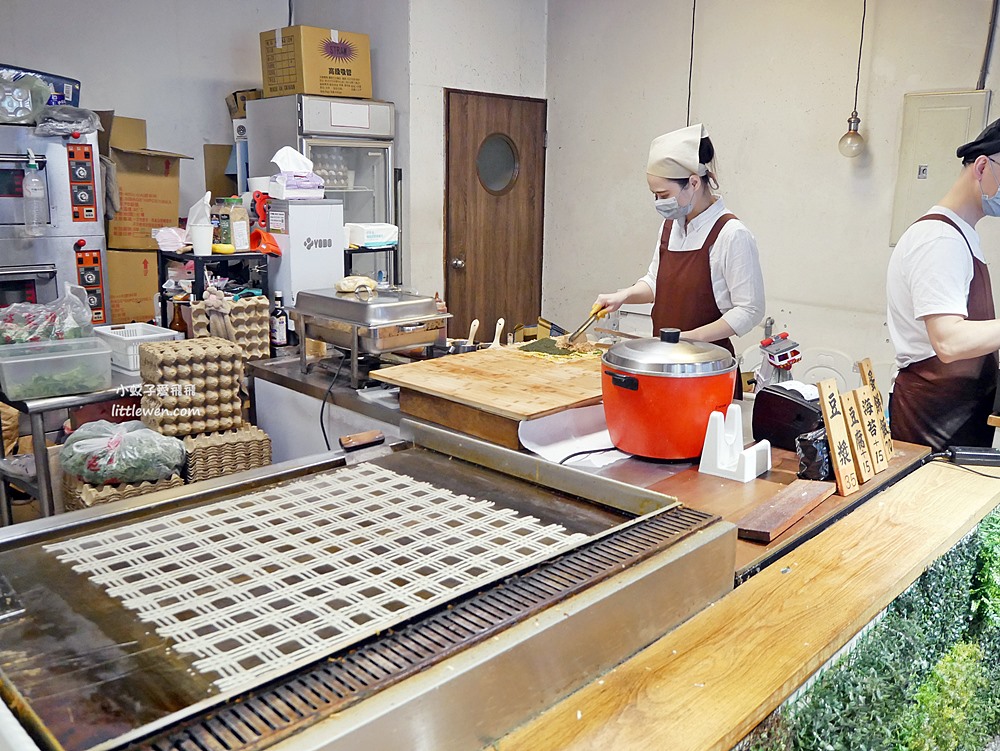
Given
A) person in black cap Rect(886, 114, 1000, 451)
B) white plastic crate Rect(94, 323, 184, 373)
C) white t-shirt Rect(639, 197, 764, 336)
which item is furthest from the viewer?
white plastic crate Rect(94, 323, 184, 373)

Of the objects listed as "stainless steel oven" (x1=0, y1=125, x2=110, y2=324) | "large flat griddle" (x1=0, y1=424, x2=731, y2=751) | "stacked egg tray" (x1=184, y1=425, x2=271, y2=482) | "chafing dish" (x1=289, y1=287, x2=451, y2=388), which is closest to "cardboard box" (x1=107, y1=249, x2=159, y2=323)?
"stainless steel oven" (x1=0, y1=125, x2=110, y2=324)

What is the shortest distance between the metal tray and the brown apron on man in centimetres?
85

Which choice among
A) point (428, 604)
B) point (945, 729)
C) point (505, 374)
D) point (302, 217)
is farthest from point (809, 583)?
point (302, 217)

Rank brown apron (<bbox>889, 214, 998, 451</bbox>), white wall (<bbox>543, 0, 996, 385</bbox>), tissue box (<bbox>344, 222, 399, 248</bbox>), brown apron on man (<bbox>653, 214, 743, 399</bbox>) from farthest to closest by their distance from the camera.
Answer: tissue box (<bbox>344, 222, 399, 248</bbox>) → white wall (<bbox>543, 0, 996, 385</bbox>) → brown apron on man (<bbox>653, 214, 743, 399</bbox>) → brown apron (<bbox>889, 214, 998, 451</bbox>)

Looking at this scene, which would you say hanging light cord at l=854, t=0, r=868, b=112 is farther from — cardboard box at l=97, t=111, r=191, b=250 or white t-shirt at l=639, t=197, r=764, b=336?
cardboard box at l=97, t=111, r=191, b=250

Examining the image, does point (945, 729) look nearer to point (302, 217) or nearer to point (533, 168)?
point (302, 217)

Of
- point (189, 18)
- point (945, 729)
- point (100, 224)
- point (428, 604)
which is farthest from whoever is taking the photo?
point (189, 18)

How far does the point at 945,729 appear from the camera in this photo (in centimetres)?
154

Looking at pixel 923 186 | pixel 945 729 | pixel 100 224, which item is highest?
pixel 923 186

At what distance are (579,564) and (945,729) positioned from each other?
90cm

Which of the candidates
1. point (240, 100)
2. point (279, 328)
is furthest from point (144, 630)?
point (240, 100)

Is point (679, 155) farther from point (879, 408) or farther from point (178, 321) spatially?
point (178, 321)

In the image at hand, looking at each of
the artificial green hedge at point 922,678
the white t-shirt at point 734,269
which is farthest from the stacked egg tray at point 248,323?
the artificial green hedge at point 922,678

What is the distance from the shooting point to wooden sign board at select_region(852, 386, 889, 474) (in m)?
1.91
